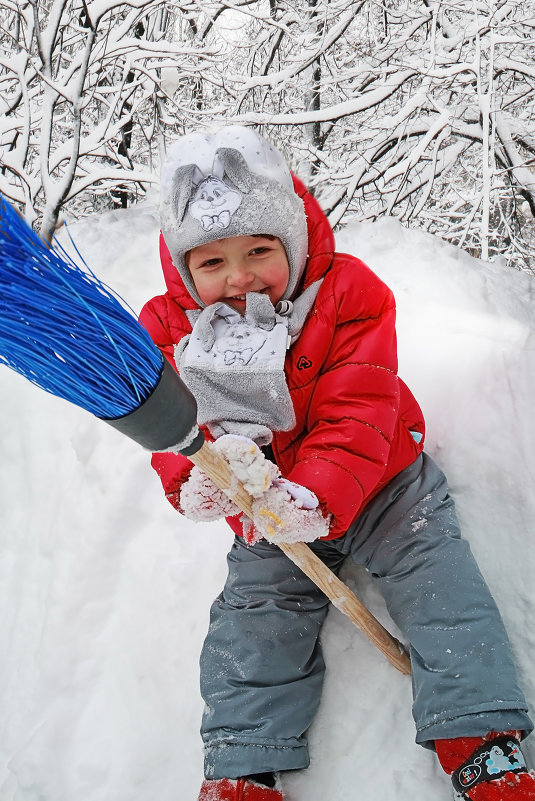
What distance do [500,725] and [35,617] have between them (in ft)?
4.42

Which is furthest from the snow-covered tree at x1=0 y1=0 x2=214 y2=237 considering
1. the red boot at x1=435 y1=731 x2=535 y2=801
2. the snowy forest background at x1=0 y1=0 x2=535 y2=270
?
the red boot at x1=435 y1=731 x2=535 y2=801

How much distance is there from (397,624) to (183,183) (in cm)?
116

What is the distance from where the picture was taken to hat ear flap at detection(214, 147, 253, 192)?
1.18 m

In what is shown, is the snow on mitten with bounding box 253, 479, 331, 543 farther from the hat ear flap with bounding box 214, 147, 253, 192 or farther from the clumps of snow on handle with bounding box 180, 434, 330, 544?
the hat ear flap with bounding box 214, 147, 253, 192

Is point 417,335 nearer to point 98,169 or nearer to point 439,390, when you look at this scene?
point 439,390

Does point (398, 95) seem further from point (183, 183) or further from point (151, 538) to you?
point (151, 538)

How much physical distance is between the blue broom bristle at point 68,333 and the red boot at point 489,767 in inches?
39.5

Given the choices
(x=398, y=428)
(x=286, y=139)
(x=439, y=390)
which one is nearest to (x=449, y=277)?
(x=439, y=390)

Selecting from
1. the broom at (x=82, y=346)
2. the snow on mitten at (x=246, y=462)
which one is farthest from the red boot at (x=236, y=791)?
the broom at (x=82, y=346)

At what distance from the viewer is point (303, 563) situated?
1235mm

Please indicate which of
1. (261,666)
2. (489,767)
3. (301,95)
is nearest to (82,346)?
(261,666)

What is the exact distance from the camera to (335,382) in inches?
50.4

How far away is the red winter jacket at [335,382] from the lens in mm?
1204

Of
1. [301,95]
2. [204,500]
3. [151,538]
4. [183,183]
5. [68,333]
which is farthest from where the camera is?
[301,95]
